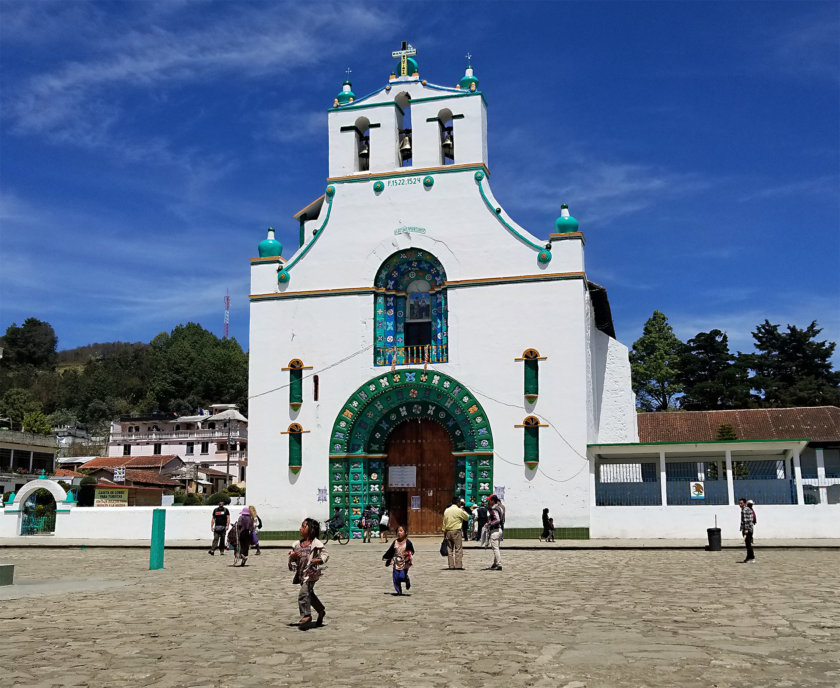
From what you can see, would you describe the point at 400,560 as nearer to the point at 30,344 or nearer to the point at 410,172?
the point at 410,172

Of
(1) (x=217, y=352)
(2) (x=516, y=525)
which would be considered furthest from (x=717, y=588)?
(1) (x=217, y=352)

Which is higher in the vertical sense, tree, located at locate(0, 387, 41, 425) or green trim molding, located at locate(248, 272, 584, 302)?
tree, located at locate(0, 387, 41, 425)

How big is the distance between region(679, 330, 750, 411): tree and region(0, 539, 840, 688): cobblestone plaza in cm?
4416

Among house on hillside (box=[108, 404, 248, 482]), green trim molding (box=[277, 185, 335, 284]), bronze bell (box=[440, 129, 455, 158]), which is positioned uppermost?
bronze bell (box=[440, 129, 455, 158])

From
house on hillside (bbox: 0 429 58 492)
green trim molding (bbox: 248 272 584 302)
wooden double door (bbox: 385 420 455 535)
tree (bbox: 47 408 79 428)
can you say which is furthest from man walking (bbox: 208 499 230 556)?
tree (bbox: 47 408 79 428)

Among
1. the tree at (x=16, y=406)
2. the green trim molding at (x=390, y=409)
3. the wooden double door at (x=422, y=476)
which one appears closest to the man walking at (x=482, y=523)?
the wooden double door at (x=422, y=476)

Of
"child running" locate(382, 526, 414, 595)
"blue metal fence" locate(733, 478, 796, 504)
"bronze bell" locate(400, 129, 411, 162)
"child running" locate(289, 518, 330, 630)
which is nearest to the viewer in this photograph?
"child running" locate(289, 518, 330, 630)

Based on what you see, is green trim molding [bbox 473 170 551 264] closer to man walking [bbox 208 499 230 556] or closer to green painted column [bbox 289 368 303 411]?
green painted column [bbox 289 368 303 411]

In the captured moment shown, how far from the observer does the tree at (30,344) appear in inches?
4923

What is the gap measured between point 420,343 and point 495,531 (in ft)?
40.5

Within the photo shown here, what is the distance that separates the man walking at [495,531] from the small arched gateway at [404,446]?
8.07m

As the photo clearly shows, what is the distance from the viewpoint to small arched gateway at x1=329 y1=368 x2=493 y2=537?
96.9ft

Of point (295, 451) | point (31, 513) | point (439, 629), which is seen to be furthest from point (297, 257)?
point (439, 629)

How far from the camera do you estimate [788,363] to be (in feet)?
213
